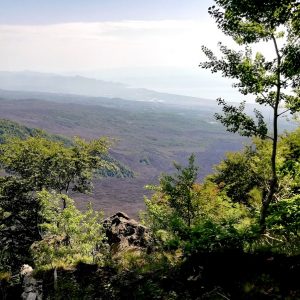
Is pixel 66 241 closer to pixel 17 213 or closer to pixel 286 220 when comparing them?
pixel 286 220

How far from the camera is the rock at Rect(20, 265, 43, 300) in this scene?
46.8 ft

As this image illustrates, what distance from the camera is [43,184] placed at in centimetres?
4494

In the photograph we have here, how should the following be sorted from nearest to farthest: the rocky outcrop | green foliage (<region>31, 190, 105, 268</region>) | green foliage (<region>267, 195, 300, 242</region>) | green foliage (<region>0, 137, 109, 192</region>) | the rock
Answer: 1. green foliage (<region>267, 195, 300, 242</region>)
2. the rock
3. green foliage (<region>31, 190, 105, 268</region>)
4. the rocky outcrop
5. green foliage (<region>0, 137, 109, 192</region>)

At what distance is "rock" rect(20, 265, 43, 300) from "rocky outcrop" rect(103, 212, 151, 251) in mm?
12355

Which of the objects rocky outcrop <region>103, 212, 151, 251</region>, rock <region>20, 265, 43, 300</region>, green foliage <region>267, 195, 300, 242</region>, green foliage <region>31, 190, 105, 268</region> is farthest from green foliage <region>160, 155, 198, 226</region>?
rock <region>20, 265, 43, 300</region>

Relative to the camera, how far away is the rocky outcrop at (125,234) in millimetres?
30391

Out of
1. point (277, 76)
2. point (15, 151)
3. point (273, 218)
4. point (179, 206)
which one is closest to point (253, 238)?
point (273, 218)

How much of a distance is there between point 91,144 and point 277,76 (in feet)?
125

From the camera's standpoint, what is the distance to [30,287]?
15.1 meters

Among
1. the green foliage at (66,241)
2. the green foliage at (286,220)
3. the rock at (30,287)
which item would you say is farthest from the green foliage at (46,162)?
the green foliage at (286,220)

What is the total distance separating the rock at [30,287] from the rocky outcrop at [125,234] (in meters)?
12.4

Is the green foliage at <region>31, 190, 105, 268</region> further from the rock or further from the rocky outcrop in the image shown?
the rocky outcrop

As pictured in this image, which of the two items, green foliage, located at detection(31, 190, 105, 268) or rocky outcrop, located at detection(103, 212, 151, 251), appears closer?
green foliage, located at detection(31, 190, 105, 268)

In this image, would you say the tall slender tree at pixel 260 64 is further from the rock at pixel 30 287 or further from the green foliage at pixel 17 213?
the green foliage at pixel 17 213
